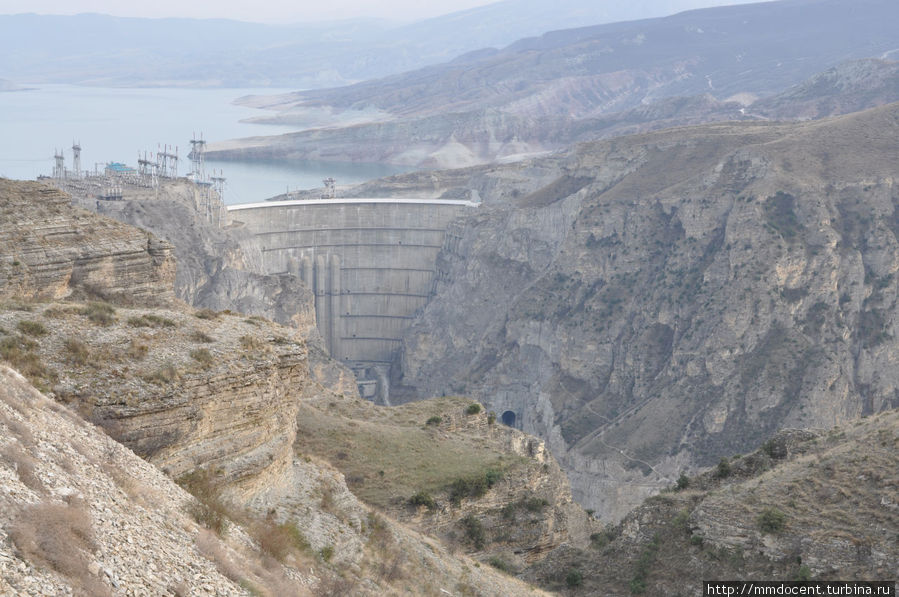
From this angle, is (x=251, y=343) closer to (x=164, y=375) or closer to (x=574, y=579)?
(x=164, y=375)

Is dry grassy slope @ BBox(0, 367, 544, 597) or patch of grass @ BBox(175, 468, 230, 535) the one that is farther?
patch of grass @ BBox(175, 468, 230, 535)

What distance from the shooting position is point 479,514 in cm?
2972

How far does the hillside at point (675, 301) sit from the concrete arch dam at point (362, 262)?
3557 millimetres

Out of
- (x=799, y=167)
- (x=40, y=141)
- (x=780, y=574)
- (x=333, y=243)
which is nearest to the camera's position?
(x=780, y=574)

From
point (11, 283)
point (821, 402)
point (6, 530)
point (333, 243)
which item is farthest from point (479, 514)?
point (333, 243)

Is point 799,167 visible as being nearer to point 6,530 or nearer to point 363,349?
point 363,349

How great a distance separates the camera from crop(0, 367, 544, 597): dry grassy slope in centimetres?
1028

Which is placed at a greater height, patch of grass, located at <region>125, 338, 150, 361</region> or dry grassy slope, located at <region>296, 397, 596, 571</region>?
patch of grass, located at <region>125, 338, 150, 361</region>

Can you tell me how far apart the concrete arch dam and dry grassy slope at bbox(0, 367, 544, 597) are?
7448 centimetres

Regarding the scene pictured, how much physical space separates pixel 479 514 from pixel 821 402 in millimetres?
39568

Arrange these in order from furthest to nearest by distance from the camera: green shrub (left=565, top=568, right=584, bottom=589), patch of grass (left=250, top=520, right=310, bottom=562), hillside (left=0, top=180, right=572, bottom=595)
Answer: green shrub (left=565, top=568, right=584, bottom=589)
patch of grass (left=250, top=520, right=310, bottom=562)
hillside (left=0, top=180, right=572, bottom=595)

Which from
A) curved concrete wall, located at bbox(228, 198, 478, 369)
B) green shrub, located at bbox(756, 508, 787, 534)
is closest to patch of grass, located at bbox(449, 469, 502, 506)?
green shrub, located at bbox(756, 508, 787, 534)

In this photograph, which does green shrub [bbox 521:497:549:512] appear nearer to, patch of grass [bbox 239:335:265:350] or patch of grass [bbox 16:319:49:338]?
patch of grass [bbox 239:335:265:350]

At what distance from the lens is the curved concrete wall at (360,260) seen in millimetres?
93312
